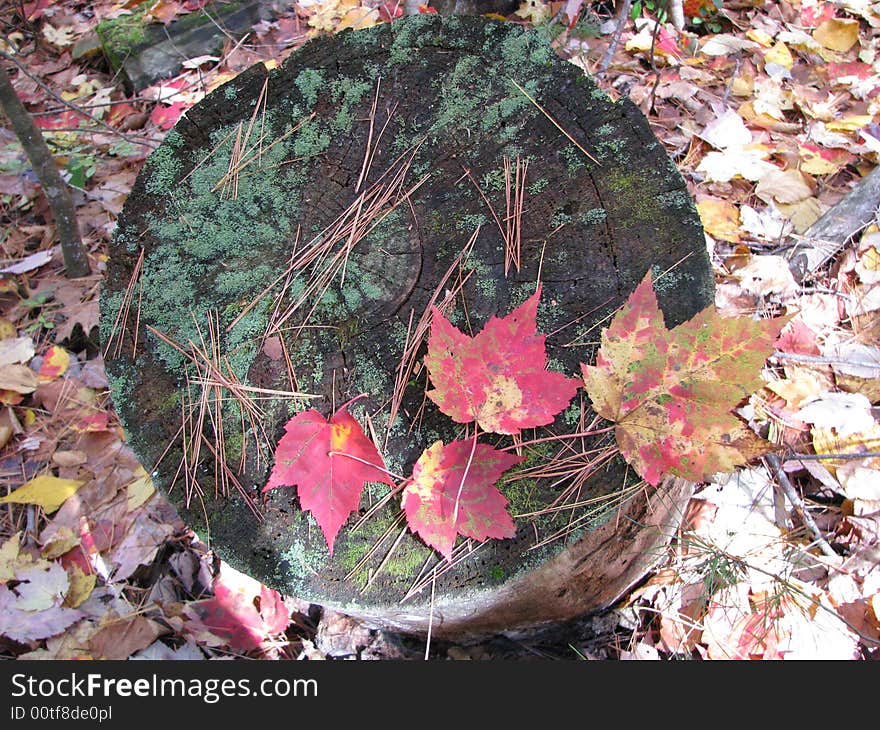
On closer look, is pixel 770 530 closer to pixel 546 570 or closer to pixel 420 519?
pixel 546 570

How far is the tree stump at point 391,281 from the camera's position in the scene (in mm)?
1313

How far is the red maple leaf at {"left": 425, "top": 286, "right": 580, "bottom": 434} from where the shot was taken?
1.29 m

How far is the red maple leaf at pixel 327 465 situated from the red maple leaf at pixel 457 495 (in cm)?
9

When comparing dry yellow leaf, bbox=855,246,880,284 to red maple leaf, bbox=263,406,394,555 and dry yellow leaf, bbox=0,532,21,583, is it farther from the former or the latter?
dry yellow leaf, bbox=0,532,21,583

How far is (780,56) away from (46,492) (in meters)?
3.47

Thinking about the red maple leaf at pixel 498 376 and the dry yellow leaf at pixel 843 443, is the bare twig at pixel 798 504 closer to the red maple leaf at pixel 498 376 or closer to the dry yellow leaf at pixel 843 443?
the dry yellow leaf at pixel 843 443

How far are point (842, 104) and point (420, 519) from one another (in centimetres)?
271

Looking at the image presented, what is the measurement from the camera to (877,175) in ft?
7.47

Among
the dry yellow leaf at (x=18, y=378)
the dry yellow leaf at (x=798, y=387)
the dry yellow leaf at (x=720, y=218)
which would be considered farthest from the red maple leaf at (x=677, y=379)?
the dry yellow leaf at (x=18, y=378)

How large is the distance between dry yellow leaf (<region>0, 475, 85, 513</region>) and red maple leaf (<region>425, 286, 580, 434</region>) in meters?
1.60

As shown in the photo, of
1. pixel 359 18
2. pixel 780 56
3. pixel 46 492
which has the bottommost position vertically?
pixel 46 492

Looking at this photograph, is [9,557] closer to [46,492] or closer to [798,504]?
[46,492]

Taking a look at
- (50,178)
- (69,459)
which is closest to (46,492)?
(69,459)

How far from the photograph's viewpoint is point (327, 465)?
133 cm
